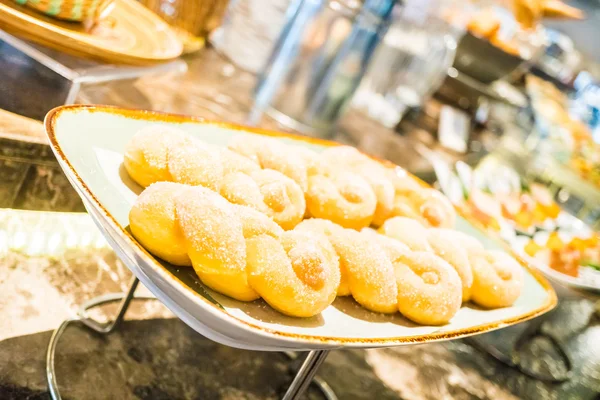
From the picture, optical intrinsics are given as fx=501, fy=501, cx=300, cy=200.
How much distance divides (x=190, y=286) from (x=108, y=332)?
0.32 meters

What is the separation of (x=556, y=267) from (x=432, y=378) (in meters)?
0.46

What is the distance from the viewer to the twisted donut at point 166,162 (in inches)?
23.6

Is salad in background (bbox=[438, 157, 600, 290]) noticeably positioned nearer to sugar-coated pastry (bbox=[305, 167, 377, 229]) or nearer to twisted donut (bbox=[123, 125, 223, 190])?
sugar-coated pastry (bbox=[305, 167, 377, 229])

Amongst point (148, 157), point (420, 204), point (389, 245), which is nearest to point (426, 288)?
point (389, 245)

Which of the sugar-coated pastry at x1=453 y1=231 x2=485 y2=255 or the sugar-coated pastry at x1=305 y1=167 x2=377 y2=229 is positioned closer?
the sugar-coated pastry at x1=305 y1=167 x2=377 y2=229

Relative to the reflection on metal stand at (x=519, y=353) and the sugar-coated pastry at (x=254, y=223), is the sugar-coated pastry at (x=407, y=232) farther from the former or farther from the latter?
the reflection on metal stand at (x=519, y=353)

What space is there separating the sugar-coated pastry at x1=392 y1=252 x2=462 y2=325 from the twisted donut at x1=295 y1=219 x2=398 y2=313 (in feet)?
0.07

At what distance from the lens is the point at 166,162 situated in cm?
60

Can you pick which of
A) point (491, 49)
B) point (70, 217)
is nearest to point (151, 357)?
point (70, 217)

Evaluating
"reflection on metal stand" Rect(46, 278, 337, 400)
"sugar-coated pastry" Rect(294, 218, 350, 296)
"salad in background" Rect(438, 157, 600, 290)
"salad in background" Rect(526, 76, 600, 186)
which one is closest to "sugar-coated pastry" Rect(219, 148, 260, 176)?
"sugar-coated pastry" Rect(294, 218, 350, 296)

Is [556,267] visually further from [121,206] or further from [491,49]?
[121,206]

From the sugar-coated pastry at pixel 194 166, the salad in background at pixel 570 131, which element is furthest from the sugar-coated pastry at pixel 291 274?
the salad in background at pixel 570 131

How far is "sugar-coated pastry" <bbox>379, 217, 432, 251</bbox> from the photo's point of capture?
0.76m

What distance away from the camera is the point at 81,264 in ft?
2.73
